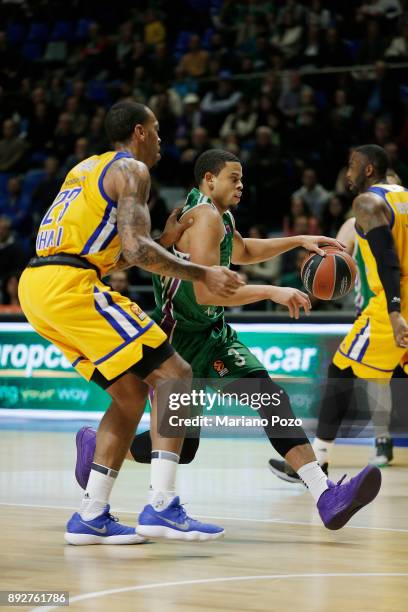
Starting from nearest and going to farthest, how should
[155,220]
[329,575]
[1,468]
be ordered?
[329,575] → [1,468] → [155,220]

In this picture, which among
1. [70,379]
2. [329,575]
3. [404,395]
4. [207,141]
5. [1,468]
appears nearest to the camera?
[329,575]

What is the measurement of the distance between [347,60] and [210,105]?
1809mm

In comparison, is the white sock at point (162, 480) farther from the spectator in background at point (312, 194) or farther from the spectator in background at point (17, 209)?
the spectator in background at point (17, 209)

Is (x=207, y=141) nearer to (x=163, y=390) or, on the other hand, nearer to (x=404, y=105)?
(x=404, y=105)

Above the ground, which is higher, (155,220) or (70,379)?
(155,220)

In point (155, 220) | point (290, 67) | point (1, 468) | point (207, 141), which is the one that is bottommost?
point (1, 468)

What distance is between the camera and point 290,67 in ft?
46.1

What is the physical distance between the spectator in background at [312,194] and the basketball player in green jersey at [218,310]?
21.5ft

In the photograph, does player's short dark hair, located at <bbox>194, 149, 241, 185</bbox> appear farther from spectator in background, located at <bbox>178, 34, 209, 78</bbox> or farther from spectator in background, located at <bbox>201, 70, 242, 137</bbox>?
spectator in background, located at <bbox>178, 34, 209, 78</bbox>

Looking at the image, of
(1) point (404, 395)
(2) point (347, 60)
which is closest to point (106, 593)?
(1) point (404, 395)

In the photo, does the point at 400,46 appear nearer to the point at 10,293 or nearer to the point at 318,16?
the point at 318,16

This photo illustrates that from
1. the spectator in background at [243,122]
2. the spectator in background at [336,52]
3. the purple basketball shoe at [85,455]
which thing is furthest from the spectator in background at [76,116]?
the purple basketball shoe at [85,455]

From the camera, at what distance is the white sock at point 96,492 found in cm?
462

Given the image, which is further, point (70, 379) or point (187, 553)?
point (70, 379)
